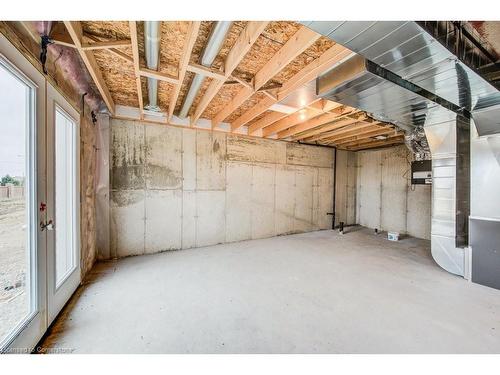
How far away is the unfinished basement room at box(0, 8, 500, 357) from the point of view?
155cm

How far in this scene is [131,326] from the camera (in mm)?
1769

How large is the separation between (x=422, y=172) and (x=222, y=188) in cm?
410

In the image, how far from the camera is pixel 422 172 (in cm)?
428

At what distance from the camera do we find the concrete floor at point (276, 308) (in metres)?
1.59

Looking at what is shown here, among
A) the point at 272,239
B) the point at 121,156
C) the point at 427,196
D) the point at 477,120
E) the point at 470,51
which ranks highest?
the point at 470,51

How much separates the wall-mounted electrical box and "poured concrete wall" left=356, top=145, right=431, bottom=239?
37.5 inches

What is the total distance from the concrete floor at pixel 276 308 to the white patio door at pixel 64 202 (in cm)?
23

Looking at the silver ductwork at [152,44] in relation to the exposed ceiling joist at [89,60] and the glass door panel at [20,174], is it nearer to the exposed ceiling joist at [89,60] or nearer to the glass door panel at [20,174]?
the exposed ceiling joist at [89,60]

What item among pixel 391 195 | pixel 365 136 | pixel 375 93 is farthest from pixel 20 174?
pixel 391 195

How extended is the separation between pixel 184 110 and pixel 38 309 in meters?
2.84

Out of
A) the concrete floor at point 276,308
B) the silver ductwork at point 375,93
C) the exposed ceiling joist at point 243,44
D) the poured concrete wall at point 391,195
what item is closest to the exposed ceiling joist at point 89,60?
the exposed ceiling joist at point 243,44

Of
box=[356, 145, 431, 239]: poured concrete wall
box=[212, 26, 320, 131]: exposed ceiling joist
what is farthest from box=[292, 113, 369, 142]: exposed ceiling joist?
box=[356, 145, 431, 239]: poured concrete wall
